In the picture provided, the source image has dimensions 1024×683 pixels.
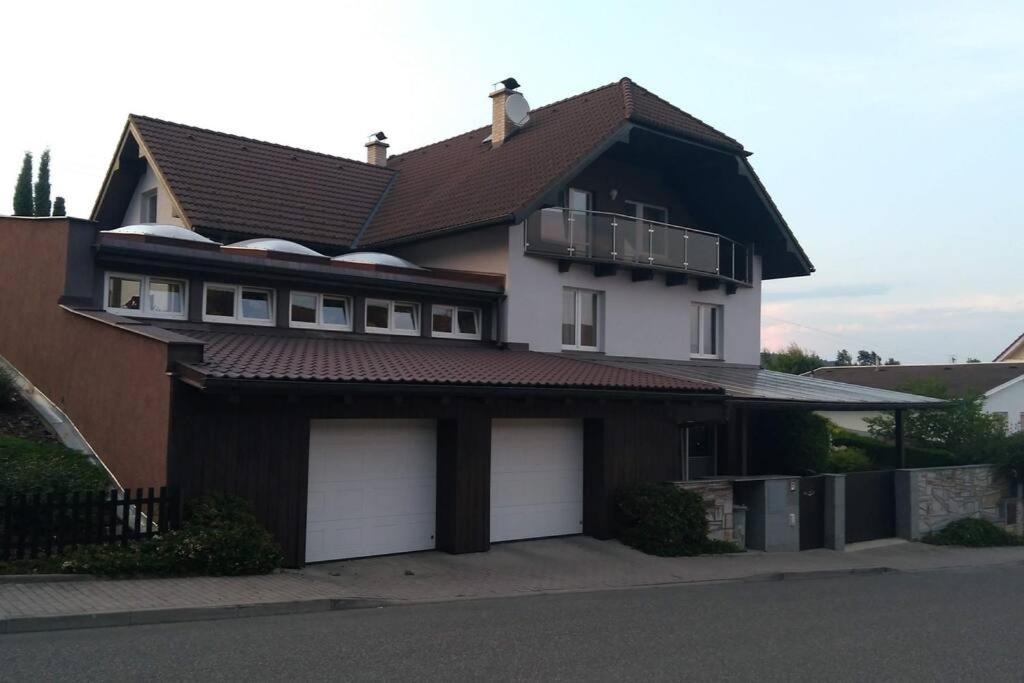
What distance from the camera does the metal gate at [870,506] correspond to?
20.2 metres

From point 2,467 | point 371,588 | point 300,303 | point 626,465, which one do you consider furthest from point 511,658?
point 300,303

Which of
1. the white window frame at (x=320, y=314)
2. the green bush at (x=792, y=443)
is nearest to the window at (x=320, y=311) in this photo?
the white window frame at (x=320, y=314)

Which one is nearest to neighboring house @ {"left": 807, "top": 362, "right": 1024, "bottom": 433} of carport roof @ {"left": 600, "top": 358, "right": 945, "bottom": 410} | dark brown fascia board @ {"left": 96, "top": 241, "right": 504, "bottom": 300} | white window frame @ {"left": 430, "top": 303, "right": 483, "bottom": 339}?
carport roof @ {"left": 600, "top": 358, "right": 945, "bottom": 410}

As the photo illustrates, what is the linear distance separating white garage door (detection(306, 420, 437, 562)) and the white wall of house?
8.55 m

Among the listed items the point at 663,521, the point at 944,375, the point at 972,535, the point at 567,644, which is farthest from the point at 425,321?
the point at 944,375

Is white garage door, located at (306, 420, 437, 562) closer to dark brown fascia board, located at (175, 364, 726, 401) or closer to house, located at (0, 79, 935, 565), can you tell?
house, located at (0, 79, 935, 565)

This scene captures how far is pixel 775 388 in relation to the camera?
69.3 feet

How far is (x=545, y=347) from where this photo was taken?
19.7 meters

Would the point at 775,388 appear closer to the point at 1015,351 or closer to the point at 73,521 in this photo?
the point at 73,521

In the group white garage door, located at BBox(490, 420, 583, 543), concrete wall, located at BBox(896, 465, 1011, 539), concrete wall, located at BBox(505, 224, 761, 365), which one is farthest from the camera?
concrete wall, located at BBox(896, 465, 1011, 539)

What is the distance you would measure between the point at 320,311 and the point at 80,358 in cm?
431

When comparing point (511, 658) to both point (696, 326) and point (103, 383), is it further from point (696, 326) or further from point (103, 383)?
point (696, 326)

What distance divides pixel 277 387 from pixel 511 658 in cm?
519

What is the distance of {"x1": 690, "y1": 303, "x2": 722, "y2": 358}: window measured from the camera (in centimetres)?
2355
